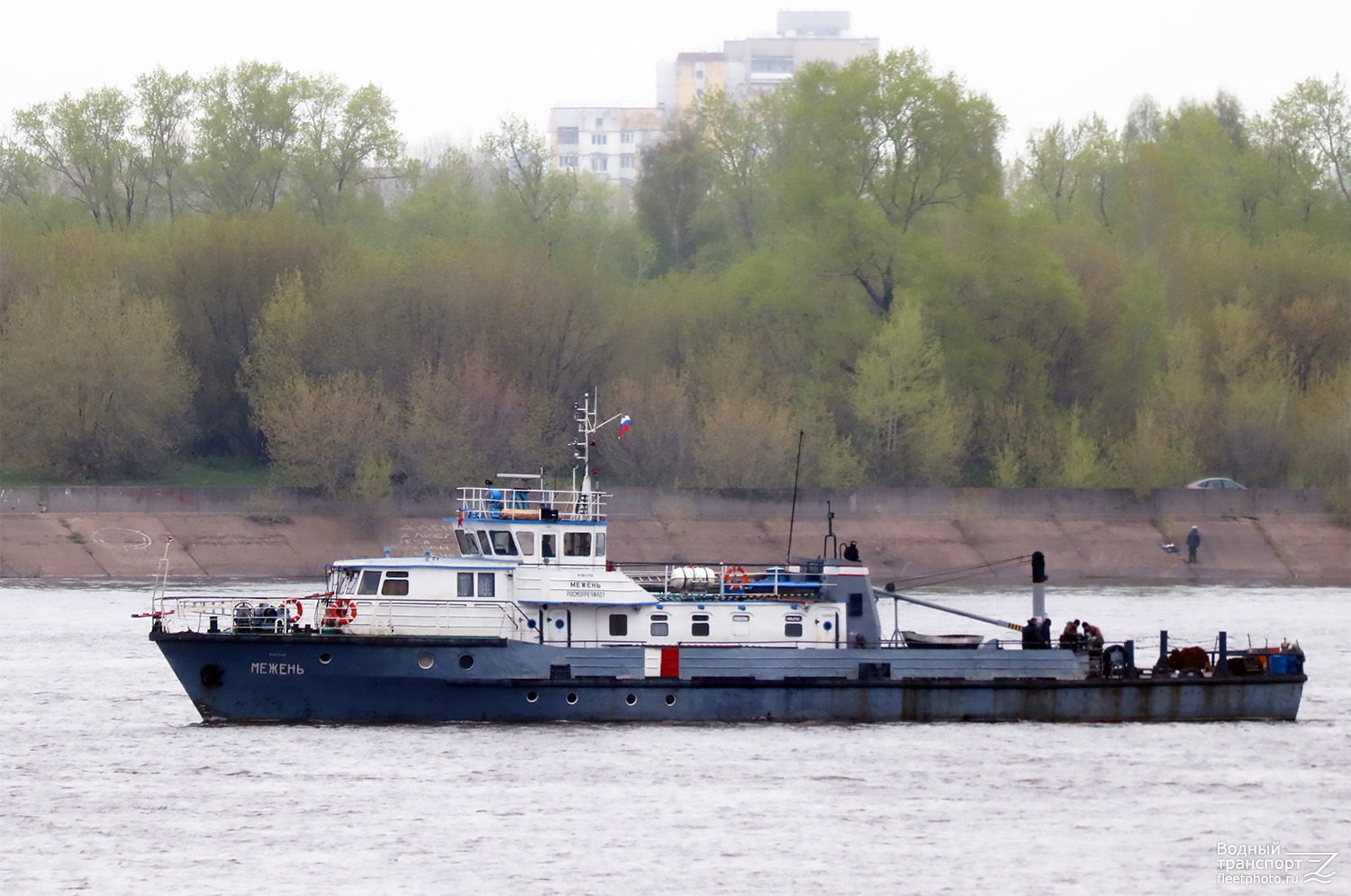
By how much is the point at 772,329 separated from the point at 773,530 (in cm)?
1412

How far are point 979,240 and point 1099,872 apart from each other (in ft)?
195

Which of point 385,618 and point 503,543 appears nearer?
point 385,618

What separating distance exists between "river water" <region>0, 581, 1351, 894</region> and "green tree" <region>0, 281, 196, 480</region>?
3925cm

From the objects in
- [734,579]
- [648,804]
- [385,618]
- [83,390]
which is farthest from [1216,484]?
[648,804]

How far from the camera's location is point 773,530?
7206 cm

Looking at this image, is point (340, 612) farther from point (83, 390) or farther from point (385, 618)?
point (83, 390)

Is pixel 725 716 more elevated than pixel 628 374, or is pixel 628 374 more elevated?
pixel 628 374

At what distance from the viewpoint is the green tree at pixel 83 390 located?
74.8 metres

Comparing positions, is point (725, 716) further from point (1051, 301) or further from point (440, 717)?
point (1051, 301)

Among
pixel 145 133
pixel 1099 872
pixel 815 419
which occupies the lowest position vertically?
pixel 1099 872

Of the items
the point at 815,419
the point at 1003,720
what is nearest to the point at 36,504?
the point at 815,419

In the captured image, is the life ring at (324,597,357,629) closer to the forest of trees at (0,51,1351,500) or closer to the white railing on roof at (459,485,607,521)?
the white railing on roof at (459,485,607,521)

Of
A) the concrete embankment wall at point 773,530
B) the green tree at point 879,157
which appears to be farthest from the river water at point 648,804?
the green tree at point 879,157

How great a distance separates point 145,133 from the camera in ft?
Answer: 312
